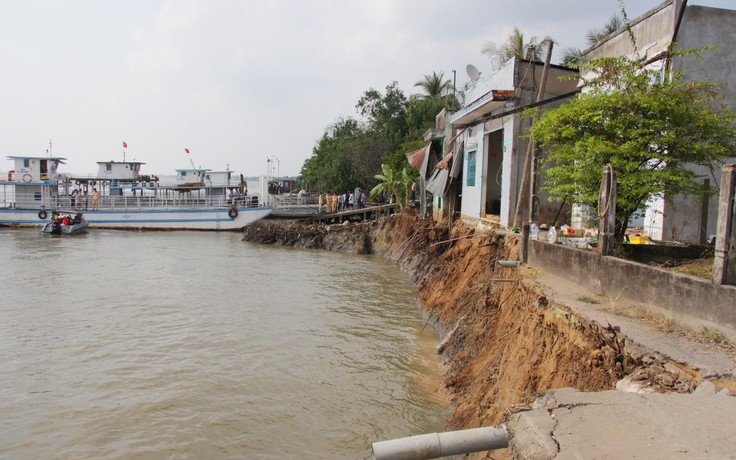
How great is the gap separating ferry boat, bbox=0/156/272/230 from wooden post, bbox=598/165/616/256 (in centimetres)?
2912

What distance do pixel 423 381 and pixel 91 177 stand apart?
114 feet

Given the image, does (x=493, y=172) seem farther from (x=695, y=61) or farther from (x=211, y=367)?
(x=211, y=367)

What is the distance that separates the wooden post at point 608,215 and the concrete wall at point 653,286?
0.60 feet

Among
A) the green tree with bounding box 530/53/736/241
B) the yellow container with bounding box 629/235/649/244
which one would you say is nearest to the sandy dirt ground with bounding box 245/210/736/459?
the green tree with bounding box 530/53/736/241

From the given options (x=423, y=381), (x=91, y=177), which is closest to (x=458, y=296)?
(x=423, y=381)

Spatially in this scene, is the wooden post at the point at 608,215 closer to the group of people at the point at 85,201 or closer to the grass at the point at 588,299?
the grass at the point at 588,299

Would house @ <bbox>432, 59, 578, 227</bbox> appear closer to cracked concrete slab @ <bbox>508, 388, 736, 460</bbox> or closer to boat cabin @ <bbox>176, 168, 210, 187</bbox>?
cracked concrete slab @ <bbox>508, 388, 736, 460</bbox>

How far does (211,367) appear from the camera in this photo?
8.66 meters

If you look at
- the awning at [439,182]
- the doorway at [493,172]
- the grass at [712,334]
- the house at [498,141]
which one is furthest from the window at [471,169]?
the grass at [712,334]

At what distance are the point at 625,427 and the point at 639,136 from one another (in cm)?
484

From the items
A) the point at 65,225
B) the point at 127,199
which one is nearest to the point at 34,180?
the point at 127,199

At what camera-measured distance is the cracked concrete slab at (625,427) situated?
9.45ft

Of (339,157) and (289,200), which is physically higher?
(339,157)

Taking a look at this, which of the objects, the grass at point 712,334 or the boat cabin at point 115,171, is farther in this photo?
the boat cabin at point 115,171
